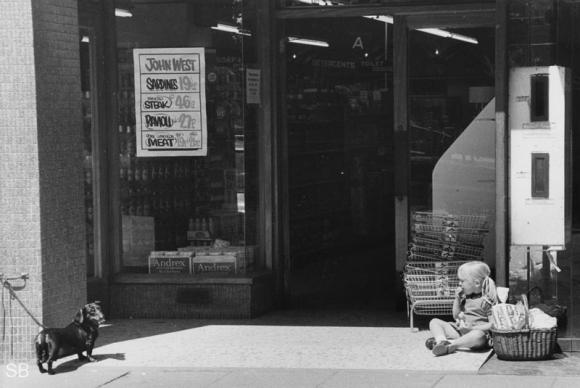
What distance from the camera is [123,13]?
10.7 meters

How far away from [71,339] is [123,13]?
374cm

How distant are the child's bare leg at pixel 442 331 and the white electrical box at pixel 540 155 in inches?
35.7

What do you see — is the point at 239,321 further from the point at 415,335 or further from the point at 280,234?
the point at 415,335

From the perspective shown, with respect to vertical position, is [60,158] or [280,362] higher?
[60,158]

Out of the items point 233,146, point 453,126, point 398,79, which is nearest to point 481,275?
point 453,126

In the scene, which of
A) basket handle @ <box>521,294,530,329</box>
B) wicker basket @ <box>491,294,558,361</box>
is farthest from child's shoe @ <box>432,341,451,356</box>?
basket handle @ <box>521,294,530,329</box>

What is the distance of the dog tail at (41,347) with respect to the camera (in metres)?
8.17

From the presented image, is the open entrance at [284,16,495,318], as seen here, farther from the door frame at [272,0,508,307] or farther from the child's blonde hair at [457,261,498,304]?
→ the child's blonde hair at [457,261,498,304]

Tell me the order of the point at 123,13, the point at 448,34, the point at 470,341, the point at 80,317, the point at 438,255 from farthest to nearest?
the point at 123,13, the point at 448,34, the point at 438,255, the point at 470,341, the point at 80,317

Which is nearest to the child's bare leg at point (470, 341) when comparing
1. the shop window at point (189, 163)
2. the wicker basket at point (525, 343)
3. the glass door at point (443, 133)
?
the wicker basket at point (525, 343)

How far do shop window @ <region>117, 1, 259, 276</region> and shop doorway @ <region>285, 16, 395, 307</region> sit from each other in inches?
27.2

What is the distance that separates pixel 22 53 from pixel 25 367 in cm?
248

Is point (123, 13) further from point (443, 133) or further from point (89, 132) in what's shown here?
point (443, 133)

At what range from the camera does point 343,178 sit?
13.8 metres
